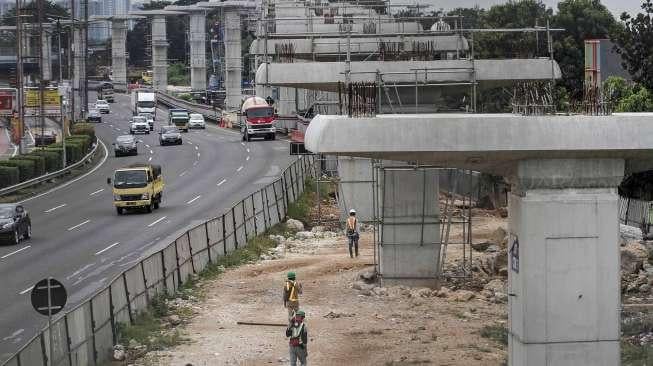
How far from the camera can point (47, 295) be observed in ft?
66.0

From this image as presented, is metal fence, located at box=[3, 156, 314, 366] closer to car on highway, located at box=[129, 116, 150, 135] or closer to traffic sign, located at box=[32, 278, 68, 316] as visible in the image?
traffic sign, located at box=[32, 278, 68, 316]

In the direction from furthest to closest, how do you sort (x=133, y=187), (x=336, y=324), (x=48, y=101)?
(x=48, y=101)
(x=133, y=187)
(x=336, y=324)

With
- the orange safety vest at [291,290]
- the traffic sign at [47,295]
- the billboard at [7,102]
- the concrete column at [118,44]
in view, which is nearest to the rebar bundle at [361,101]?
the orange safety vest at [291,290]

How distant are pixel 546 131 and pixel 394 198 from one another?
12.6 meters

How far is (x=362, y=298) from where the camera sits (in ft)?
107

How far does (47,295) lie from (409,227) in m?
14.9

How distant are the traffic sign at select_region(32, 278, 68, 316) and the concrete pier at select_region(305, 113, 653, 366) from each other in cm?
470

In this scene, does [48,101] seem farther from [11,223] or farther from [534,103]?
[534,103]

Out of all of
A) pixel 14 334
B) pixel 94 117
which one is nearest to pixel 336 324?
pixel 14 334

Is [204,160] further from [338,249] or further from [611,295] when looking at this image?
[611,295]

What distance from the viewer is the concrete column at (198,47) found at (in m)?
156

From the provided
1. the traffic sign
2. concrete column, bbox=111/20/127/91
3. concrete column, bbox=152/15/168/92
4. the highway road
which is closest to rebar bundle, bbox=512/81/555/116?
the traffic sign

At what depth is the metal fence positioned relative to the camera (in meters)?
21.4

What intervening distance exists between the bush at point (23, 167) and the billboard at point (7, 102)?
3601 cm
